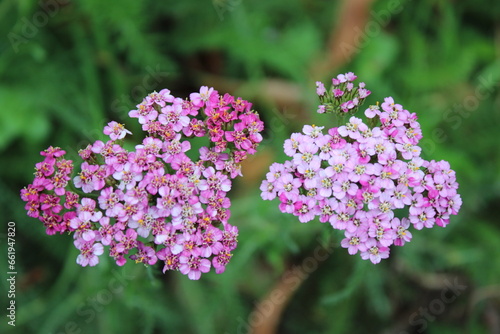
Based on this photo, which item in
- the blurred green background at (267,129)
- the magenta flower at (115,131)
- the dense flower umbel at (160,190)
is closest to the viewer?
the dense flower umbel at (160,190)

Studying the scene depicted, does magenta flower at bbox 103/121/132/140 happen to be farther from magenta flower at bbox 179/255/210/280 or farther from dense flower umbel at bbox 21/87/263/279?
magenta flower at bbox 179/255/210/280

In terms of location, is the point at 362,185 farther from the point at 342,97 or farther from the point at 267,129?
the point at 267,129

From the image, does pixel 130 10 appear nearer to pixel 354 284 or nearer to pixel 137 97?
→ pixel 137 97

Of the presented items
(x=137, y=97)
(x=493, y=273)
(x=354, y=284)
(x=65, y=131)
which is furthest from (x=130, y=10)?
(x=493, y=273)

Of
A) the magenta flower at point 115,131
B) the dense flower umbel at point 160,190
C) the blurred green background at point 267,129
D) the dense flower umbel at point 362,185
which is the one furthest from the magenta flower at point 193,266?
the blurred green background at point 267,129

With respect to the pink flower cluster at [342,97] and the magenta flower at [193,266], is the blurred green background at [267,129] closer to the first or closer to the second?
the pink flower cluster at [342,97]
